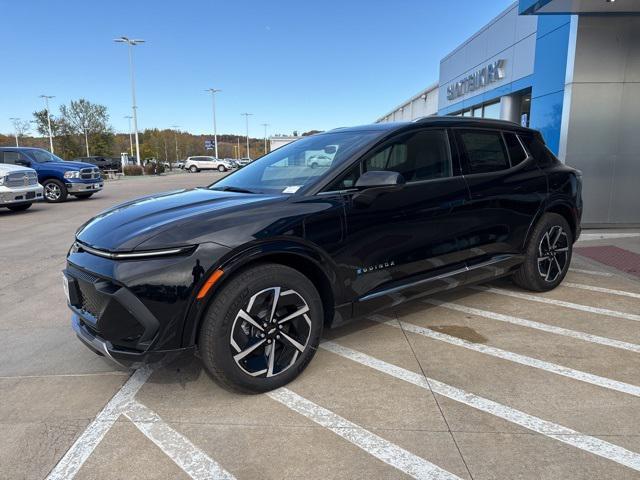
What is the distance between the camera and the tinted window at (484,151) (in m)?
4.11

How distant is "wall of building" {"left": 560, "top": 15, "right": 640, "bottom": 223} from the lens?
325 inches

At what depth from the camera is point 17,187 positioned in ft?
39.8

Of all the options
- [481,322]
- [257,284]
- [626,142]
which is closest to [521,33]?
[626,142]

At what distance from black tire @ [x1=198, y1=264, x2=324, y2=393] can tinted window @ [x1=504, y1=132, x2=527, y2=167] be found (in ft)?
8.63

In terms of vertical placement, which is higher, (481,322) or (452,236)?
(452,236)

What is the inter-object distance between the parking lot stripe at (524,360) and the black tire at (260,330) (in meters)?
1.24

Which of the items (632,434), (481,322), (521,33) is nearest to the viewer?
(632,434)

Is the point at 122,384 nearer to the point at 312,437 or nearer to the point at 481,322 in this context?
the point at 312,437

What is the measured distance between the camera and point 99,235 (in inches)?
115

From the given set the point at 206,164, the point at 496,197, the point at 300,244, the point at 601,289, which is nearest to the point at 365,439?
the point at 300,244

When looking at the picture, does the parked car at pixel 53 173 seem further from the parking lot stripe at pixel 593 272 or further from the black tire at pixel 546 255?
the parking lot stripe at pixel 593 272

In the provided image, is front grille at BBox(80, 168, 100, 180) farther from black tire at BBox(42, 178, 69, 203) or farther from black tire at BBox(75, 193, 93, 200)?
black tire at BBox(42, 178, 69, 203)

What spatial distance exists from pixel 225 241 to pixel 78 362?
1845mm

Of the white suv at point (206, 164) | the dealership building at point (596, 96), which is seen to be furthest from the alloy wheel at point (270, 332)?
the white suv at point (206, 164)
